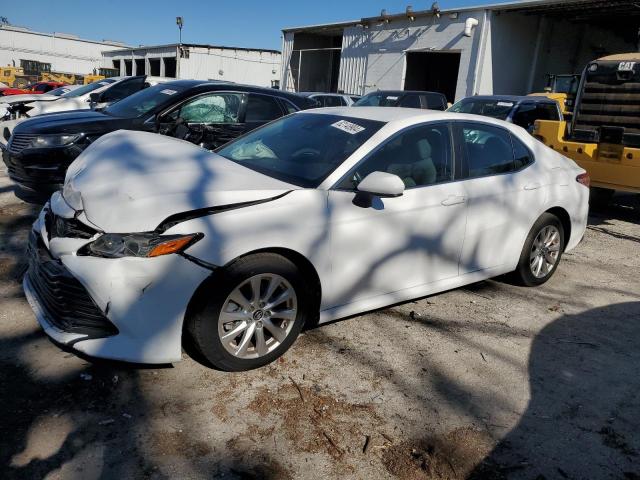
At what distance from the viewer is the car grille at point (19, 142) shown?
18.1ft

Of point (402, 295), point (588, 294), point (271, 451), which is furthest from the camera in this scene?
point (588, 294)

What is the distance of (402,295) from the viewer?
368cm

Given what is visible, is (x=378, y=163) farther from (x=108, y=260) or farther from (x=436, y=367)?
(x=108, y=260)

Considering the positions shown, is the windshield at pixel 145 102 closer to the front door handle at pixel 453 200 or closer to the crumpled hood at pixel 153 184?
the crumpled hood at pixel 153 184

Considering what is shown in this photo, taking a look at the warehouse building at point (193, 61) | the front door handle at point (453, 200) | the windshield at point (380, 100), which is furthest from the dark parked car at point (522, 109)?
the warehouse building at point (193, 61)

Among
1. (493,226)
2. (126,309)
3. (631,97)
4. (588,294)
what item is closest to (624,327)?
(588,294)

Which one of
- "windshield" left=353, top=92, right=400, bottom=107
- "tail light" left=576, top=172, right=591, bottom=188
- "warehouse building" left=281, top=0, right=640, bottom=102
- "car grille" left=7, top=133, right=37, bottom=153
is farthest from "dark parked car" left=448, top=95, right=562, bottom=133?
"car grille" left=7, top=133, right=37, bottom=153

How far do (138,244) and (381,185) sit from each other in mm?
1441

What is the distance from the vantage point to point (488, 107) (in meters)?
10.7

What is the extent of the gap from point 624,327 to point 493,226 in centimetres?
130

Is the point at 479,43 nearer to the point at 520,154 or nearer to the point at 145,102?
the point at 145,102

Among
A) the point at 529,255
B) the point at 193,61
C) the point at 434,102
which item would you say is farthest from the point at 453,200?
the point at 193,61

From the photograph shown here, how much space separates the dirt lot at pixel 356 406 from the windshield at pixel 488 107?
279 inches

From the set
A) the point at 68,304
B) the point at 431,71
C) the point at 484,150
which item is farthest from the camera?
the point at 431,71
